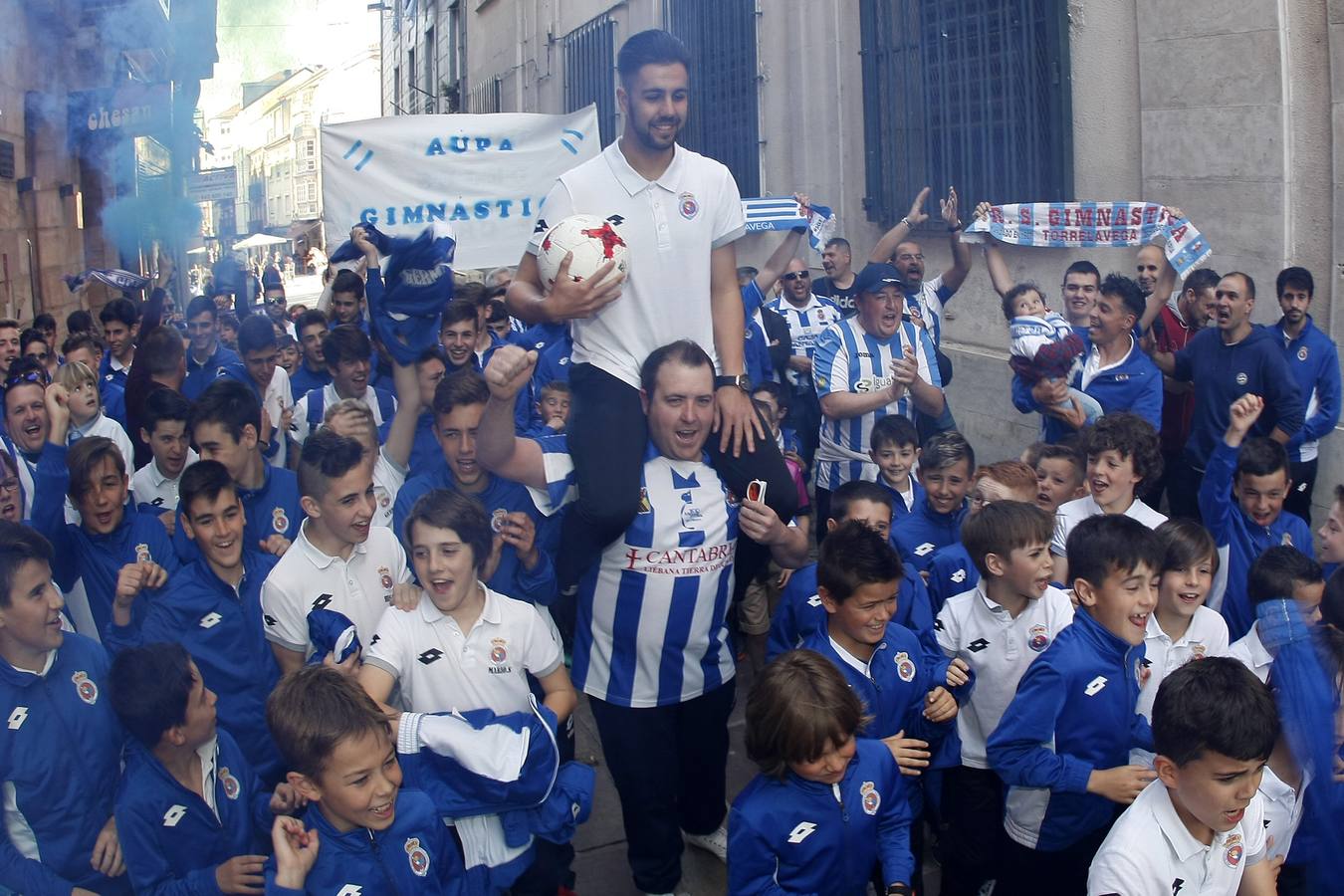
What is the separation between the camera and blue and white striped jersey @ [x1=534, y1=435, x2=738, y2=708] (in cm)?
399

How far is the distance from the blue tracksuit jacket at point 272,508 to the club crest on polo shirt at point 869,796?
241cm

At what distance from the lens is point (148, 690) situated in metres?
3.42

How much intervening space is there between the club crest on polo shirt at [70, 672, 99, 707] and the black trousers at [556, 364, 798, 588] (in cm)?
141

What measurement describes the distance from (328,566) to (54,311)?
11.5 m

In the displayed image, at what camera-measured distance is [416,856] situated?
3.17 meters

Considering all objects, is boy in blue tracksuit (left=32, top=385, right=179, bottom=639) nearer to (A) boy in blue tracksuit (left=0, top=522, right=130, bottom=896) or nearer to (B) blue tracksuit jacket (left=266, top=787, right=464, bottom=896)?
(A) boy in blue tracksuit (left=0, top=522, right=130, bottom=896)

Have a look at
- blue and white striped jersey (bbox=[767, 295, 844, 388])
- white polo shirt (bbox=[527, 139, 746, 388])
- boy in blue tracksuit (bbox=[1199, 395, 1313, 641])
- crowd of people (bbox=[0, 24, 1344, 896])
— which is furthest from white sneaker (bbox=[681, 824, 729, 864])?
blue and white striped jersey (bbox=[767, 295, 844, 388])

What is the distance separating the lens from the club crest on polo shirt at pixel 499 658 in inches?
146

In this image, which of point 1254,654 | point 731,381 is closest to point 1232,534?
point 1254,654

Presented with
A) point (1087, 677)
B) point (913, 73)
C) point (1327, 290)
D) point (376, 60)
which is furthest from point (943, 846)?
point (376, 60)

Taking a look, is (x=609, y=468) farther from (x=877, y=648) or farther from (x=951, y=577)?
(x=951, y=577)

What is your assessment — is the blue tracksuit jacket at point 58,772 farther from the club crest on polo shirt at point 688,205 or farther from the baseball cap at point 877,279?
the baseball cap at point 877,279

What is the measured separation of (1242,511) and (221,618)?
→ 12.3ft

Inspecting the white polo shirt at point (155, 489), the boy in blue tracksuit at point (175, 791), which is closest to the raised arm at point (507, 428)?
the boy in blue tracksuit at point (175, 791)
